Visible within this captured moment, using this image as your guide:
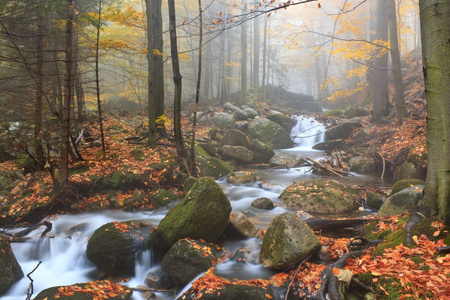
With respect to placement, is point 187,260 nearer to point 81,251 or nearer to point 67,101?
point 81,251

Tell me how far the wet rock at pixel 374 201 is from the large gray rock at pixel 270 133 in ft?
28.3

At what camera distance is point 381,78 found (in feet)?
43.4

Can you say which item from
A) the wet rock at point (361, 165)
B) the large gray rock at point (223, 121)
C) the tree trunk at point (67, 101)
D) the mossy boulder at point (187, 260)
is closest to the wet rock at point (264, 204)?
the mossy boulder at point (187, 260)

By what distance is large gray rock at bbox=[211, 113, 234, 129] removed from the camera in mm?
16062

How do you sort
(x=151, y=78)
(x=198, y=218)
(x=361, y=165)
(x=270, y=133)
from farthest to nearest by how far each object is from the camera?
(x=270, y=133) → (x=361, y=165) → (x=151, y=78) → (x=198, y=218)

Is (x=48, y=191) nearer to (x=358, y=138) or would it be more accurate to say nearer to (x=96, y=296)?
(x=96, y=296)

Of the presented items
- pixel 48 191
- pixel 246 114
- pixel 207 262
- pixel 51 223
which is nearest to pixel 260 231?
pixel 207 262

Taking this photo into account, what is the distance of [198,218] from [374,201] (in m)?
4.68

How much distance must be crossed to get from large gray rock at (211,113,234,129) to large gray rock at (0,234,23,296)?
1192cm

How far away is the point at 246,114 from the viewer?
17.6m

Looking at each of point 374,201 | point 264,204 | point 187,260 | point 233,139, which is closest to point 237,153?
point 233,139

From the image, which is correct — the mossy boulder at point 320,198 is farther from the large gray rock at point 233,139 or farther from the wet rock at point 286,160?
the large gray rock at point 233,139

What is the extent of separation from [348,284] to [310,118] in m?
Answer: 17.8

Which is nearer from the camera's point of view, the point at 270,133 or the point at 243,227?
the point at 243,227
